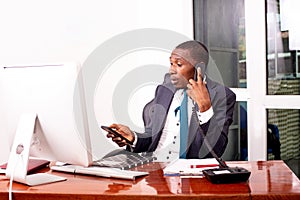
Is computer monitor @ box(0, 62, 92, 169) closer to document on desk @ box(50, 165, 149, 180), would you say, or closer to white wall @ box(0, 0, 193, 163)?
document on desk @ box(50, 165, 149, 180)

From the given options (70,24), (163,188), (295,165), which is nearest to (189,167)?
(163,188)

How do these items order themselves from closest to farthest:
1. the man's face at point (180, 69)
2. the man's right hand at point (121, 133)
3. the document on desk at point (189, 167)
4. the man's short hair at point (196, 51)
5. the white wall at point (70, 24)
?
1. the document on desk at point (189, 167)
2. the man's right hand at point (121, 133)
3. the man's face at point (180, 69)
4. the man's short hair at point (196, 51)
5. the white wall at point (70, 24)

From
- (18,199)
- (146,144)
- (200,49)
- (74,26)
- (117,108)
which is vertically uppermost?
(74,26)

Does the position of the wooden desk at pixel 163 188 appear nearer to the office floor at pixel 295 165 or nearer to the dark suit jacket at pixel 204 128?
the dark suit jacket at pixel 204 128

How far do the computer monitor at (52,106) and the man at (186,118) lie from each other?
0.47 metres

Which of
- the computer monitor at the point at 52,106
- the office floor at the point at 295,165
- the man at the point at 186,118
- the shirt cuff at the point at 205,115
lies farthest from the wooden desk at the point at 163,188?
the office floor at the point at 295,165

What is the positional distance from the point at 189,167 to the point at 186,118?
0.48m

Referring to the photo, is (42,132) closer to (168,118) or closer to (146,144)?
(146,144)

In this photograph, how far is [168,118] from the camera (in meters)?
2.32

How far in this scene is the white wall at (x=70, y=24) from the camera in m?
3.24

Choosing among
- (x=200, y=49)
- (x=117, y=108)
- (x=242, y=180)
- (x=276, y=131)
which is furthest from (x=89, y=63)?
(x=242, y=180)

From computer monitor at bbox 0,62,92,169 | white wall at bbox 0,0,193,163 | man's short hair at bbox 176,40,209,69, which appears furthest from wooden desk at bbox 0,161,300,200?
white wall at bbox 0,0,193,163

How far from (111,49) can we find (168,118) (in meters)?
1.07

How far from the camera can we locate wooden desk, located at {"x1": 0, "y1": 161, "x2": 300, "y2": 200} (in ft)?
4.76
